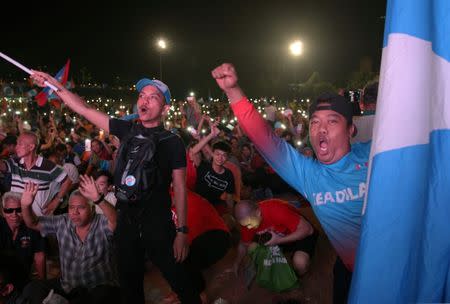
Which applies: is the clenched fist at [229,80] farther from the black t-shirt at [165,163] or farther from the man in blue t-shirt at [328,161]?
the black t-shirt at [165,163]

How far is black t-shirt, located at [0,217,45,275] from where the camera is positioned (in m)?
3.96

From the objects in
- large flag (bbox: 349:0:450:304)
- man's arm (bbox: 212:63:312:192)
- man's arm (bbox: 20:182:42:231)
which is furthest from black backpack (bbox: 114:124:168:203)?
large flag (bbox: 349:0:450:304)

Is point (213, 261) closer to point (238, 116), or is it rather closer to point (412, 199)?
point (238, 116)

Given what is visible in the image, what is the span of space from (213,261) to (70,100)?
9.77 feet

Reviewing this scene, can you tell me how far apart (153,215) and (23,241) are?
6.92 feet

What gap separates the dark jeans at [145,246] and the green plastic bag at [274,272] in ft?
5.75

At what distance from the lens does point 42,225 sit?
3.82 m

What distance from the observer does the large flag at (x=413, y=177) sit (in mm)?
1284

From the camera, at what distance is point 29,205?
11.7 feet

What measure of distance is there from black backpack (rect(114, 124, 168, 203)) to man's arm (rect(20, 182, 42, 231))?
1110 millimetres

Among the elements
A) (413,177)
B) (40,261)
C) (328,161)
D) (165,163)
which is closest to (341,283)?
(328,161)

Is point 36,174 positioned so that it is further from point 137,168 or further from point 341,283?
point 341,283

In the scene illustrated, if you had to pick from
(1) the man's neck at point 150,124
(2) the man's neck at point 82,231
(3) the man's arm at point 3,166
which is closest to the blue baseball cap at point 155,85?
(1) the man's neck at point 150,124

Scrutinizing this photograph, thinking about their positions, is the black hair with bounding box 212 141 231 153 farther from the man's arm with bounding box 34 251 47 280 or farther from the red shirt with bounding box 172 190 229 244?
the man's arm with bounding box 34 251 47 280
